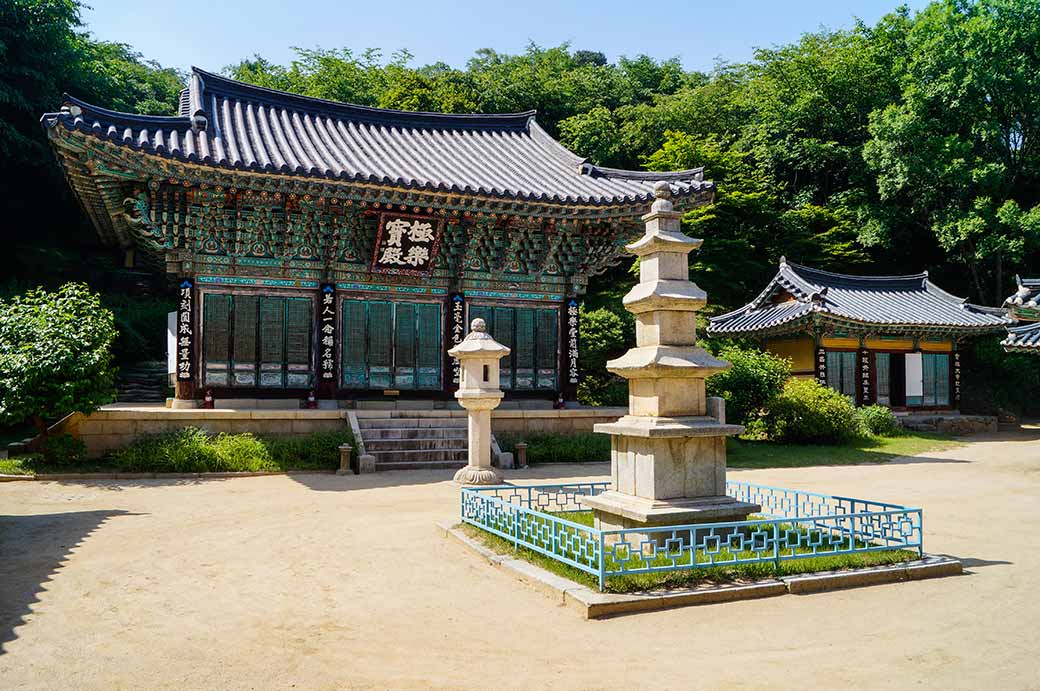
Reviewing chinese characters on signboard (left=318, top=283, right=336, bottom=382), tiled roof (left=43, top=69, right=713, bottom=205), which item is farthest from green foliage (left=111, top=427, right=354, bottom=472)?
tiled roof (left=43, top=69, right=713, bottom=205)

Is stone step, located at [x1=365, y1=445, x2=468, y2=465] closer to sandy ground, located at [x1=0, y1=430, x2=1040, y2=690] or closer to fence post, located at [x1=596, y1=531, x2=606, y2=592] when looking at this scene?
sandy ground, located at [x1=0, y1=430, x2=1040, y2=690]

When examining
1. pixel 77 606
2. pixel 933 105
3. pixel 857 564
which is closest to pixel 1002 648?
pixel 857 564

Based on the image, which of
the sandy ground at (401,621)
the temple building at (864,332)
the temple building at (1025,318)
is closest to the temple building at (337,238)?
the sandy ground at (401,621)

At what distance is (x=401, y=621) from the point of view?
5.61m

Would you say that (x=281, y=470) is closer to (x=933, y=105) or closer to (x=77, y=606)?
(x=77, y=606)

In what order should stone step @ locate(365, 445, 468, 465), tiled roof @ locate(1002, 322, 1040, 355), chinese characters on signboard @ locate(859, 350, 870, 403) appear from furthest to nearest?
chinese characters on signboard @ locate(859, 350, 870, 403) → tiled roof @ locate(1002, 322, 1040, 355) → stone step @ locate(365, 445, 468, 465)

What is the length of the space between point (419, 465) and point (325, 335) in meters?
4.31

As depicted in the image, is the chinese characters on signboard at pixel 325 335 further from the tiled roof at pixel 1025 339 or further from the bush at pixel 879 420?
the tiled roof at pixel 1025 339

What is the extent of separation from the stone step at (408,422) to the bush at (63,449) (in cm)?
524

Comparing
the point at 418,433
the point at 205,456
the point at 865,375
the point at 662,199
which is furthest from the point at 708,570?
the point at 865,375

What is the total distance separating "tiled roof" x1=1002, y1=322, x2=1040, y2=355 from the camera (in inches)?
704

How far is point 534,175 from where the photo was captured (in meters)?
19.9

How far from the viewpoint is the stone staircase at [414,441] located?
14.9 m

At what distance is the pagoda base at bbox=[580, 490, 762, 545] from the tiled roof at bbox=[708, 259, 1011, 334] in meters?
18.3
